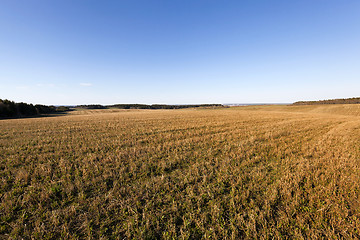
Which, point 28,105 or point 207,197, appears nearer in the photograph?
point 207,197

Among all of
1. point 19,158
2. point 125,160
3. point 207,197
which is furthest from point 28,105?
point 207,197

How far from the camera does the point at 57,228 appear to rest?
296cm

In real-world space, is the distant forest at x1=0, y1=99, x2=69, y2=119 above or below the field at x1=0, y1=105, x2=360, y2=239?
above

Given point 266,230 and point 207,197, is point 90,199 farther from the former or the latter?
point 266,230

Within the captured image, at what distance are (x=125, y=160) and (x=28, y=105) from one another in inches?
3648

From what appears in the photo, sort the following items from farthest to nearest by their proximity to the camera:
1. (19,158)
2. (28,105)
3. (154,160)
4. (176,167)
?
(28,105) → (19,158) → (154,160) → (176,167)

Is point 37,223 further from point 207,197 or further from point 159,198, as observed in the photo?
point 207,197

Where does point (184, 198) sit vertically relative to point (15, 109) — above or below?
below

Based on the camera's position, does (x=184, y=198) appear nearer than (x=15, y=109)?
Yes

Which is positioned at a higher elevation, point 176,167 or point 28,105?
point 28,105

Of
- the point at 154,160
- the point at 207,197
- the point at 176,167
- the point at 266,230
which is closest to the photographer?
the point at 266,230

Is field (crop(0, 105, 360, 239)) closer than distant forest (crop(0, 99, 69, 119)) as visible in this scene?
Yes

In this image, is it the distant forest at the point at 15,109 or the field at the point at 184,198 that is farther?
the distant forest at the point at 15,109

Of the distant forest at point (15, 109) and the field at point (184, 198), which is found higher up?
the distant forest at point (15, 109)
